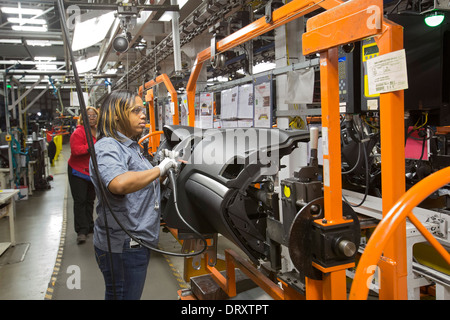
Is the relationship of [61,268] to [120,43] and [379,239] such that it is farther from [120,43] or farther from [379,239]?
[379,239]

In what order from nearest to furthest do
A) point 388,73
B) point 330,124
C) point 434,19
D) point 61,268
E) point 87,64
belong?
point 388,73 < point 330,124 < point 434,19 < point 61,268 < point 87,64

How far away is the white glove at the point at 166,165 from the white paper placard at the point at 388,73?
112 centimetres

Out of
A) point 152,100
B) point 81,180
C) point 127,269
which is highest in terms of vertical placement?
point 152,100

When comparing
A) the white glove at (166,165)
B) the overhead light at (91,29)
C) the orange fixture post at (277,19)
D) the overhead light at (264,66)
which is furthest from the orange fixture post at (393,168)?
the overhead light at (264,66)

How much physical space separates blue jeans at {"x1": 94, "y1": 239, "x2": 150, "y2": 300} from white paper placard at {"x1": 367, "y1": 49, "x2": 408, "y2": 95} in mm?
1450

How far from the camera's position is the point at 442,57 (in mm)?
2293

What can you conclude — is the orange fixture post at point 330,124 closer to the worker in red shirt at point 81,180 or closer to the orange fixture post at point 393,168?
the orange fixture post at point 393,168

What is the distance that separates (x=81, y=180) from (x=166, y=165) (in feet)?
12.0

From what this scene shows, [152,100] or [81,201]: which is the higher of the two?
[152,100]

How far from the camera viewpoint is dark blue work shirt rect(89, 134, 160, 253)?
5.98ft

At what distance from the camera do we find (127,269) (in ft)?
6.51

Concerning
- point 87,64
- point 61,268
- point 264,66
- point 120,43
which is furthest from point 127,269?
point 264,66
